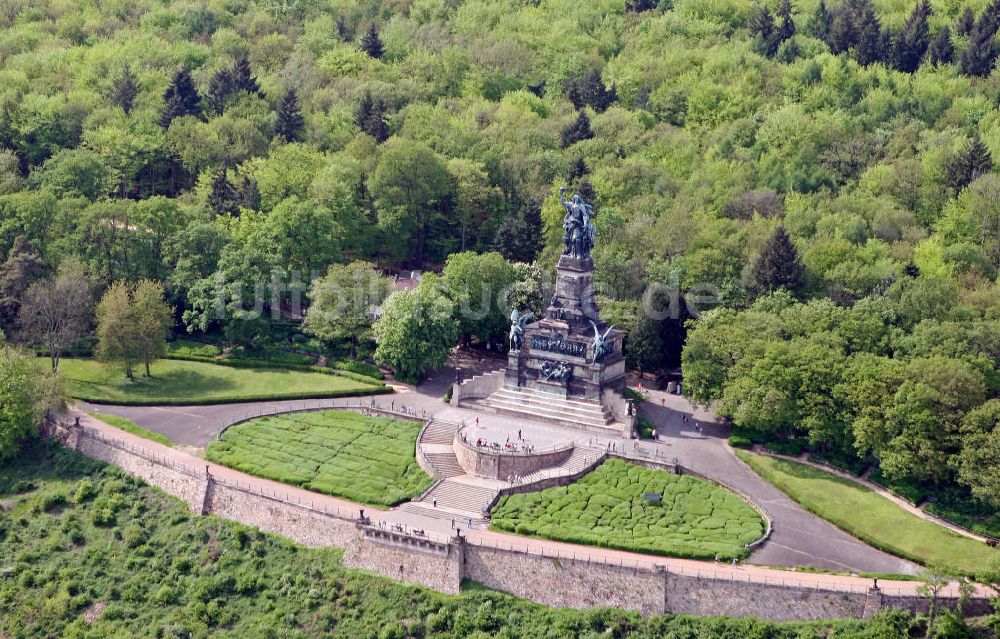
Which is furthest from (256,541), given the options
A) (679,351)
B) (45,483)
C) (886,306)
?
(886,306)

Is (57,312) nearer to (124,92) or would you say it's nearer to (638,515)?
(124,92)

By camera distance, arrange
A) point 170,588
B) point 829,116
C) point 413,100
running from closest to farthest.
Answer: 1. point 170,588
2. point 829,116
3. point 413,100

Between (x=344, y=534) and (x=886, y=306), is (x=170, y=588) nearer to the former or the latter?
(x=344, y=534)

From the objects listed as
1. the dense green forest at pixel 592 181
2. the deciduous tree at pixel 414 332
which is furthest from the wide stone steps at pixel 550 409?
the dense green forest at pixel 592 181

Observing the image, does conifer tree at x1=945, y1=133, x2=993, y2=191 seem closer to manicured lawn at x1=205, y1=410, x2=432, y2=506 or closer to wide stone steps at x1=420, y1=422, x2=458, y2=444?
wide stone steps at x1=420, y1=422, x2=458, y2=444

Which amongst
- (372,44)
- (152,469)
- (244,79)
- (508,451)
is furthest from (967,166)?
(244,79)

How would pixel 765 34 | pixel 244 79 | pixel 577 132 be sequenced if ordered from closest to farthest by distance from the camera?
pixel 577 132, pixel 244 79, pixel 765 34

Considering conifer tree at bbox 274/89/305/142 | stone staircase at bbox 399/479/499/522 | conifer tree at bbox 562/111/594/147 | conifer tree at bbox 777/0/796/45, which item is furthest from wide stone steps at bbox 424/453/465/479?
conifer tree at bbox 777/0/796/45
